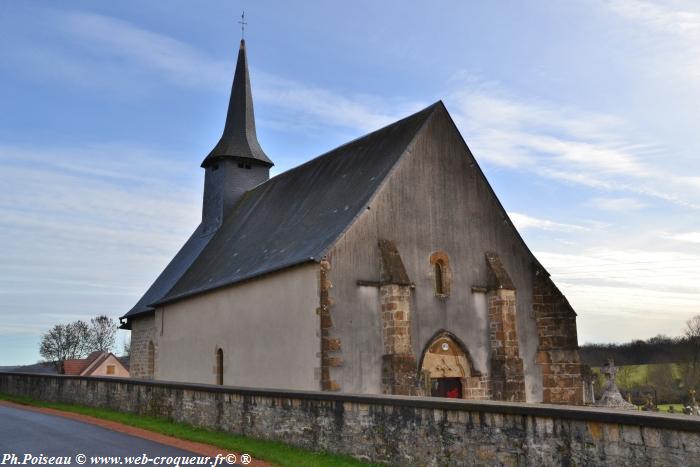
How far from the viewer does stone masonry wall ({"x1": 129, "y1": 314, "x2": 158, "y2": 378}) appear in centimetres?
2761

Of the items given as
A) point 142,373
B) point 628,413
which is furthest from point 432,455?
point 142,373

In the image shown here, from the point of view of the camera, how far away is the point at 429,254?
17.5m

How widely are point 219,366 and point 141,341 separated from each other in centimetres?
986

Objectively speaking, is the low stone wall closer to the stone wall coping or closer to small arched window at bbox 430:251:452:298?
the stone wall coping

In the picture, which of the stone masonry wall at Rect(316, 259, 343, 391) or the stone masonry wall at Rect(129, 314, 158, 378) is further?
the stone masonry wall at Rect(129, 314, 158, 378)

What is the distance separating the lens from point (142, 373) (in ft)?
91.2

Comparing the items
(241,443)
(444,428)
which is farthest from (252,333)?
(444,428)

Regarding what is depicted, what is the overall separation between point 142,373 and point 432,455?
21.6 meters

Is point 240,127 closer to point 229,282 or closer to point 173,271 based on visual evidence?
point 173,271

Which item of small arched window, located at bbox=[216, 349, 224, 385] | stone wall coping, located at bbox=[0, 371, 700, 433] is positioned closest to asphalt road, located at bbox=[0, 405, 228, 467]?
stone wall coping, located at bbox=[0, 371, 700, 433]

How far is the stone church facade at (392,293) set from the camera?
51.6 ft

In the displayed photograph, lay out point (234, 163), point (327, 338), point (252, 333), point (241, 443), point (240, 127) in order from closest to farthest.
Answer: point (241, 443)
point (327, 338)
point (252, 333)
point (234, 163)
point (240, 127)

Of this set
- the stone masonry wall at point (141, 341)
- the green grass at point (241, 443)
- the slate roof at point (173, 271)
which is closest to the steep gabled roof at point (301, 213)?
the slate roof at point (173, 271)

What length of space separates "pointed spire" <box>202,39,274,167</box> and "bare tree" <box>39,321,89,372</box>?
51537 mm
